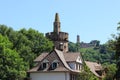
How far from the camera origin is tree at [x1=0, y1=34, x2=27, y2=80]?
270ft

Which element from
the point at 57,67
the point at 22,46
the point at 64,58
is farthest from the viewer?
the point at 22,46

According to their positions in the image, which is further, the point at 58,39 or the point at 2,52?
the point at 58,39

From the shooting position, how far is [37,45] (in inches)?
4006

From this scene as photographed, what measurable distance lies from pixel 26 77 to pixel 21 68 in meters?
2.23

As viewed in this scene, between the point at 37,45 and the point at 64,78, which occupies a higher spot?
the point at 37,45

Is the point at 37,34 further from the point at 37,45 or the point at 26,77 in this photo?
the point at 26,77

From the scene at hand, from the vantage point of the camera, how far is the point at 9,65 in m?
83.6

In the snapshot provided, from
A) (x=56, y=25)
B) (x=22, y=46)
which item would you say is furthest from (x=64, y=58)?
(x=56, y=25)

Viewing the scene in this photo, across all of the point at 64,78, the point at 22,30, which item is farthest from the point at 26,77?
the point at 22,30

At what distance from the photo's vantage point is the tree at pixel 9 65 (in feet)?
270

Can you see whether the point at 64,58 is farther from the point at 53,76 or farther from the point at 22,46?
the point at 22,46

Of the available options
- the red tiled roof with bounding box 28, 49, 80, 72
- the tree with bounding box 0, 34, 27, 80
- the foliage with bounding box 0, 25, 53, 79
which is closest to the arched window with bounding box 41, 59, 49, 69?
the red tiled roof with bounding box 28, 49, 80, 72

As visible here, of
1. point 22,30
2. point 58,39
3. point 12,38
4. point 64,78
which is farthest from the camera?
point 58,39

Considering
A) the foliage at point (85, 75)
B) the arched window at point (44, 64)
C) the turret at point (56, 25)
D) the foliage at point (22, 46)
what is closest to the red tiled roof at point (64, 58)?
the arched window at point (44, 64)
